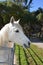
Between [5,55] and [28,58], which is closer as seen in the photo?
[5,55]

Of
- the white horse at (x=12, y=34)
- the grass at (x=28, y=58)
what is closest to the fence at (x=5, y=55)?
the white horse at (x=12, y=34)

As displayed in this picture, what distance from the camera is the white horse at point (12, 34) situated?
3729mm

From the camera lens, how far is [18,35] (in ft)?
13.0

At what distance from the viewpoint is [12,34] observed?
3883 mm

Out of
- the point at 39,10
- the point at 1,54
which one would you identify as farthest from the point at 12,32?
the point at 39,10

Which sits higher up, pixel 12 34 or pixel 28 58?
pixel 12 34

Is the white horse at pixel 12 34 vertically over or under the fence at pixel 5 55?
over

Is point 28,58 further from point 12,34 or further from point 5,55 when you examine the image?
point 5,55

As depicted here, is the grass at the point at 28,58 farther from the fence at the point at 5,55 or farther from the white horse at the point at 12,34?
the fence at the point at 5,55

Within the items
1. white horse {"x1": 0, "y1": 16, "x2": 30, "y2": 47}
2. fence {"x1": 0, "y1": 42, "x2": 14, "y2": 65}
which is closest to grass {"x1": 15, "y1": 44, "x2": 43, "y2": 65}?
white horse {"x1": 0, "y1": 16, "x2": 30, "y2": 47}

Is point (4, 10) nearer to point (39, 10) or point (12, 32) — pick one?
point (39, 10)

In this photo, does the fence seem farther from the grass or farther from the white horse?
the grass

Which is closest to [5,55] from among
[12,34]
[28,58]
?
[12,34]

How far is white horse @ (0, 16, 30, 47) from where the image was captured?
147 inches
